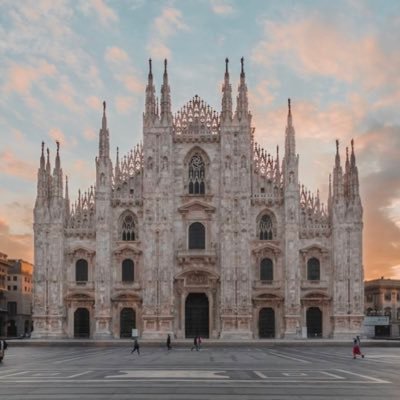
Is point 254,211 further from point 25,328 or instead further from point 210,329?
point 25,328

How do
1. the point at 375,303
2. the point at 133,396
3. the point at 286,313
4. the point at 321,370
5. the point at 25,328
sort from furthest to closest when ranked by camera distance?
1. the point at 375,303
2. the point at 25,328
3. the point at 286,313
4. the point at 321,370
5. the point at 133,396

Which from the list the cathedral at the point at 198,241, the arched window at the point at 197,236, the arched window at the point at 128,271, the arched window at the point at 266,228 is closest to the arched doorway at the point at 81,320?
the cathedral at the point at 198,241

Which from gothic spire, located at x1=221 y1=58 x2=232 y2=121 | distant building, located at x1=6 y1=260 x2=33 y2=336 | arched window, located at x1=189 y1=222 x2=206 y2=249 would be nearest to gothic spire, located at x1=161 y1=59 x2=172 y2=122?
gothic spire, located at x1=221 y1=58 x2=232 y2=121

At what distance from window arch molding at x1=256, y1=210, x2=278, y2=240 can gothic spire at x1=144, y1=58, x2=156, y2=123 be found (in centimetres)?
1376

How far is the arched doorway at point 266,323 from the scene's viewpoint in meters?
69.8

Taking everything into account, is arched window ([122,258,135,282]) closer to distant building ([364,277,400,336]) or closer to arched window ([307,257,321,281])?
arched window ([307,257,321,281])

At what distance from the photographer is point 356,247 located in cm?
6944

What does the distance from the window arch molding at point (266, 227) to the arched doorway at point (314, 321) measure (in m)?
7.72

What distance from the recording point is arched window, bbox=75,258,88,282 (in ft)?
234

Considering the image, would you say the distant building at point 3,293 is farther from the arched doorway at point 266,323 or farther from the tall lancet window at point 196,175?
the arched doorway at point 266,323

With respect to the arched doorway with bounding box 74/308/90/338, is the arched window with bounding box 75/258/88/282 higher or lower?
higher

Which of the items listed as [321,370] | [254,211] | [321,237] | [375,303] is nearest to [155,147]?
[254,211]

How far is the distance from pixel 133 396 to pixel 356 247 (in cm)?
5051

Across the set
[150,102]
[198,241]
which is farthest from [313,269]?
[150,102]
